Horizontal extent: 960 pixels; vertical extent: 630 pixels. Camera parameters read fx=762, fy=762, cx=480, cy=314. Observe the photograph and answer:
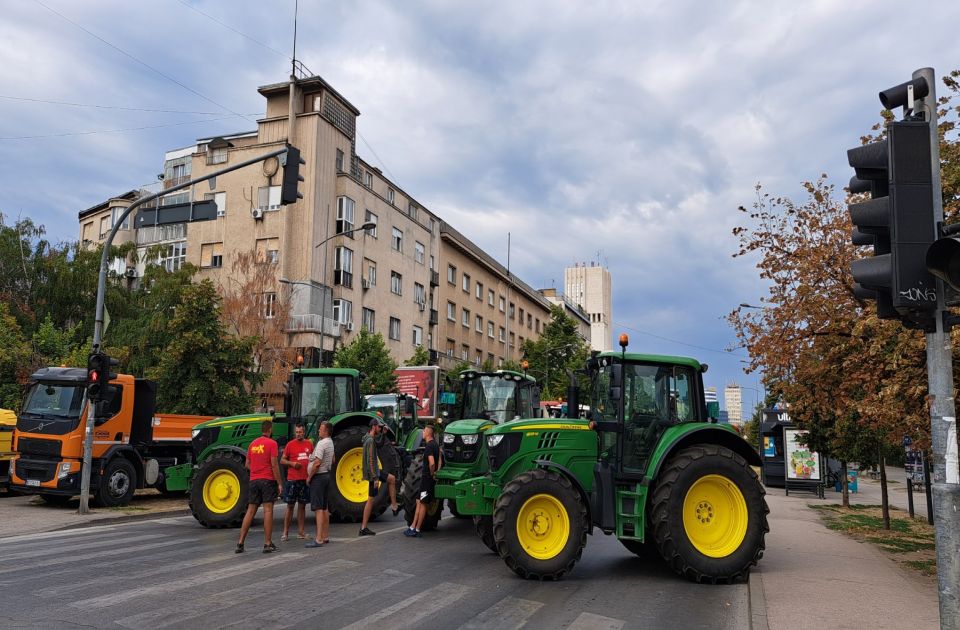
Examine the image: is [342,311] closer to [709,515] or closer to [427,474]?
[427,474]

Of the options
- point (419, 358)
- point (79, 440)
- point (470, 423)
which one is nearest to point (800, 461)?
point (470, 423)

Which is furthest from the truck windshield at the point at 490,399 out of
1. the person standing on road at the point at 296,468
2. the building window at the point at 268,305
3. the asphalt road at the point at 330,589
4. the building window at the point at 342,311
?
the building window at the point at 342,311

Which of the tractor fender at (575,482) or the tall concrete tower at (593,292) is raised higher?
the tall concrete tower at (593,292)

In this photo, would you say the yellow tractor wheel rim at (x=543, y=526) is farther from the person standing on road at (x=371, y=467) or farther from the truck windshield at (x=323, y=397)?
the truck windshield at (x=323, y=397)

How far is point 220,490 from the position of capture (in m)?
13.5

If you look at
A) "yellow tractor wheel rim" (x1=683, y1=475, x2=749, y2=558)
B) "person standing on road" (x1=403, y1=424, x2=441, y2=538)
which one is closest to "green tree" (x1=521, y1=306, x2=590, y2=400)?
"person standing on road" (x1=403, y1=424, x2=441, y2=538)

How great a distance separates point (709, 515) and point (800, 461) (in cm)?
2095

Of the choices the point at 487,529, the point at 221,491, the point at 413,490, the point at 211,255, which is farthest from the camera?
the point at 211,255

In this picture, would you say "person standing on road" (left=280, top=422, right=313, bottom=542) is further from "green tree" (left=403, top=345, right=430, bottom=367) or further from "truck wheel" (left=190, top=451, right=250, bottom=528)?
"green tree" (left=403, top=345, right=430, bottom=367)

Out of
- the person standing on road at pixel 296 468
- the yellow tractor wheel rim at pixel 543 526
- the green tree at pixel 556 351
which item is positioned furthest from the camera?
the green tree at pixel 556 351

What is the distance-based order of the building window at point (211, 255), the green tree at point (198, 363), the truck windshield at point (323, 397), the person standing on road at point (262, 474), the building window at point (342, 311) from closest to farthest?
the person standing on road at point (262, 474)
the truck windshield at point (323, 397)
the green tree at point (198, 363)
the building window at point (342, 311)
the building window at point (211, 255)

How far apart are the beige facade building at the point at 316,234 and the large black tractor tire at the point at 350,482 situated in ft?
63.7

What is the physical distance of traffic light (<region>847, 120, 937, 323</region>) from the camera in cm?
504

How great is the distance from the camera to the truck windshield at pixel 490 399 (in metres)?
14.8
